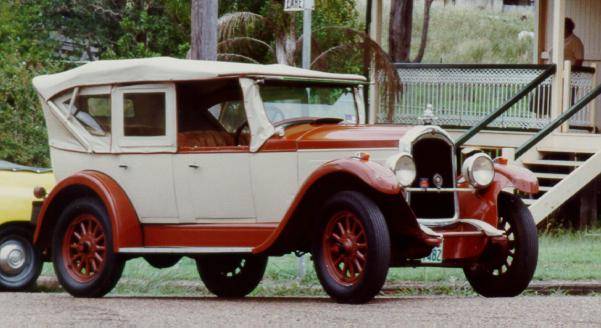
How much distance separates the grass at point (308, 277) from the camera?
14.3m

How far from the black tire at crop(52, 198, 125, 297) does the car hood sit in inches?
73.3

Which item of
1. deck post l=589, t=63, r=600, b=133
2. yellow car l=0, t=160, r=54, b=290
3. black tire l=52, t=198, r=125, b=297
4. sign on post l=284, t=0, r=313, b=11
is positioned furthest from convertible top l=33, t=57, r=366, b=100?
deck post l=589, t=63, r=600, b=133

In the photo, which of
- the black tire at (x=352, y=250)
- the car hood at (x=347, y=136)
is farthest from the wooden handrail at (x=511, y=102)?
the black tire at (x=352, y=250)

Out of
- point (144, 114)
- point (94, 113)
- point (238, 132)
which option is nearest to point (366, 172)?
point (238, 132)

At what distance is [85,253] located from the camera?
12484mm

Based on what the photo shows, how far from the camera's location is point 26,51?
3466 centimetres

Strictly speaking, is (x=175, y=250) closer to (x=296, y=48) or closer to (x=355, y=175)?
(x=355, y=175)

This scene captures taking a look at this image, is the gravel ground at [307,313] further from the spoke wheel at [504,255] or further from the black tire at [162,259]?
the black tire at [162,259]

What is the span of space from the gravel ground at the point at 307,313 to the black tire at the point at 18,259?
2271 mm

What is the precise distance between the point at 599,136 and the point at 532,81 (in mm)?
1618

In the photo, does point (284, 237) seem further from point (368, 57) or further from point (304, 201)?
point (368, 57)

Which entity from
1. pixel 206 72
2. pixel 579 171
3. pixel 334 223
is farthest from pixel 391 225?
pixel 579 171

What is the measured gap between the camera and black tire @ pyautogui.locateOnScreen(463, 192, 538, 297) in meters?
11.4

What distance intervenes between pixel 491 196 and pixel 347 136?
125 centimetres
